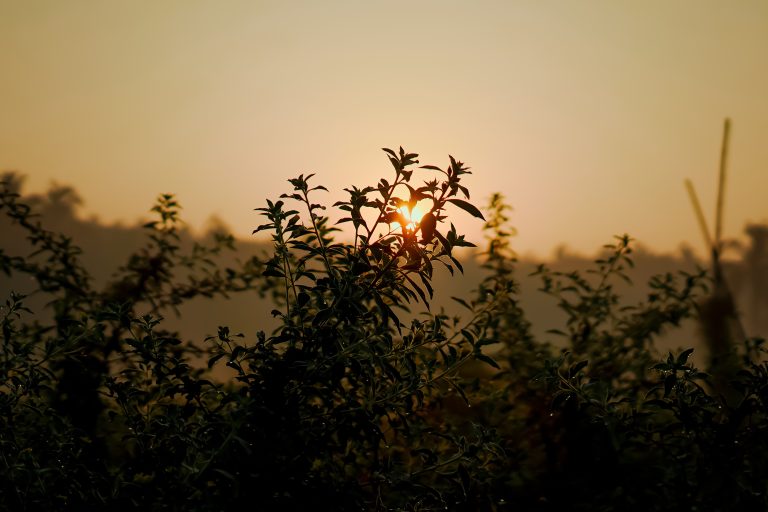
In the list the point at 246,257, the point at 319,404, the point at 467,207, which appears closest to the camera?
the point at 467,207

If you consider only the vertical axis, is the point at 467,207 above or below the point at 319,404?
above

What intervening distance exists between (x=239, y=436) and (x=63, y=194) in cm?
815

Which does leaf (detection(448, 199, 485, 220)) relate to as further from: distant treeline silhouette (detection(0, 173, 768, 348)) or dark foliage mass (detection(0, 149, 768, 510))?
distant treeline silhouette (detection(0, 173, 768, 348))

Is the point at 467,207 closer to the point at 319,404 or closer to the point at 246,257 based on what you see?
the point at 319,404

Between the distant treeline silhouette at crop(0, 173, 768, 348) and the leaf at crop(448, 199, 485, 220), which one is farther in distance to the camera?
the distant treeline silhouette at crop(0, 173, 768, 348)

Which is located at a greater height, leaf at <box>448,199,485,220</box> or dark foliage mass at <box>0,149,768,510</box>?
leaf at <box>448,199,485,220</box>

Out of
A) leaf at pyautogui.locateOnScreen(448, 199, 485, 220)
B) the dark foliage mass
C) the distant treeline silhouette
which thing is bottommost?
the dark foliage mass

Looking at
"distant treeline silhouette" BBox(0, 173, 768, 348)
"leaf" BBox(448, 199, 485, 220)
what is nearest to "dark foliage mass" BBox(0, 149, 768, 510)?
"leaf" BBox(448, 199, 485, 220)

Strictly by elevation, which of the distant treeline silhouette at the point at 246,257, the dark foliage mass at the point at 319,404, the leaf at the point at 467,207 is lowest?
the dark foliage mass at the point at 319,404

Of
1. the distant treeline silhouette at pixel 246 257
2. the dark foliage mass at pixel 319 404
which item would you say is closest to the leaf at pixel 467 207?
the dark foliage mass at pixel 319 404

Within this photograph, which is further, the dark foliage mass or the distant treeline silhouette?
the distant treeline silhouette

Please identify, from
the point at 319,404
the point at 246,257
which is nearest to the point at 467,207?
the point at 319,404

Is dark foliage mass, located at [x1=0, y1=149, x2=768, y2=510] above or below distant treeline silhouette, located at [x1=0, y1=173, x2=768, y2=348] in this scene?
below

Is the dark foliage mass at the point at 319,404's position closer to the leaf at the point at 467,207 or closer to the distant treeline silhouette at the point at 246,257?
the leaf at the point at 467,207
